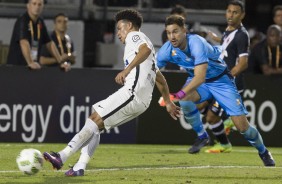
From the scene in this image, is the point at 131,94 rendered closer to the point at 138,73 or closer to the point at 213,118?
the point at 138,73

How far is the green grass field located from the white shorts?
64 centimetres

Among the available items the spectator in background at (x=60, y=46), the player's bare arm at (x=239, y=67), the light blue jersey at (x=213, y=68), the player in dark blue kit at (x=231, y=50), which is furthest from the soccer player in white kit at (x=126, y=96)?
the spectator in background at (x=60, y=46)

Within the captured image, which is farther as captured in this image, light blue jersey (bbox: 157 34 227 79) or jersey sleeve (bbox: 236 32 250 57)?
jersey sleeve (bbox: 236 32 250 57)

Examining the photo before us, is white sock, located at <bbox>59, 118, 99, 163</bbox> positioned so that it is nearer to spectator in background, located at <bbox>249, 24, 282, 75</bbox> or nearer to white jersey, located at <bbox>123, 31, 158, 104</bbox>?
white jersey, located at <bbox>123, 31, 158, 104</bbox>

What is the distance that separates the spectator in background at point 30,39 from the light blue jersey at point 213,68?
133 inches

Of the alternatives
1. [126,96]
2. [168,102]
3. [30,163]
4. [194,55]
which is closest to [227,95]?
[194,55]

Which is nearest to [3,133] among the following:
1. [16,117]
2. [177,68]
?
[16,117]

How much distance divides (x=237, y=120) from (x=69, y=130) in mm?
4245

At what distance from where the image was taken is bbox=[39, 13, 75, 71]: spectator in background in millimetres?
17375

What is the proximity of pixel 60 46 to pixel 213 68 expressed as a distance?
465 cm

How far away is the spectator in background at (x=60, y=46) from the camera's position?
57.0 feet

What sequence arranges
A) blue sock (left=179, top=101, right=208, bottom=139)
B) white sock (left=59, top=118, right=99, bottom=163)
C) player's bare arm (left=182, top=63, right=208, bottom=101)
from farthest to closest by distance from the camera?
blue sock (left=179, top=101, right=208, bottom=139), player's bare arm (left=182, top=63, right=208, bottom=101), white sock (left=59, top=118, right=99, bottom=163)

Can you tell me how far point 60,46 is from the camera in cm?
1770

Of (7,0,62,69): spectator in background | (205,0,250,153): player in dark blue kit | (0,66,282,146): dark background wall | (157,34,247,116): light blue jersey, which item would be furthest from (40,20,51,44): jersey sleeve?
(157,34,247,116): light blue jersey
